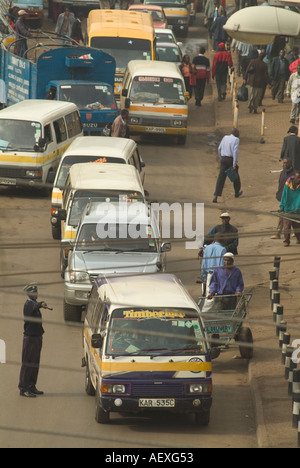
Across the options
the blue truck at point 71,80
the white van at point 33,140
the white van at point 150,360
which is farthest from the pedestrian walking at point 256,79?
the white van at point 150,360

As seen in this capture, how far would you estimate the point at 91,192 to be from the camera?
60.4 feet

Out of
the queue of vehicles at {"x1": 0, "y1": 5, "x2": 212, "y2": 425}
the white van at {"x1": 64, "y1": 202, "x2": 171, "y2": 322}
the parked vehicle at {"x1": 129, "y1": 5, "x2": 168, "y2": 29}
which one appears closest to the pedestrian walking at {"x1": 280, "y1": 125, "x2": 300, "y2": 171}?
the queue of vehicles at {"x1": 0, "y1": 5, "x2": 212, "y2": 425}

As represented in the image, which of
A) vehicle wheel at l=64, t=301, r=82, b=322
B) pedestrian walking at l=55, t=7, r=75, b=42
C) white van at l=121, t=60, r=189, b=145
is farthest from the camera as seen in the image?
pedestrian walking at l=55, t=7, r=75, b=42

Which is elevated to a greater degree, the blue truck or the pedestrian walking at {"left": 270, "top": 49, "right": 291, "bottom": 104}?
the blue truck

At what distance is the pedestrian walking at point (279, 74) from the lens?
3252 centimetres

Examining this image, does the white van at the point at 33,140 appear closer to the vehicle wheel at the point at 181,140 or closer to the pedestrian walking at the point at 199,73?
the vehicle wheel at the point at 181,140

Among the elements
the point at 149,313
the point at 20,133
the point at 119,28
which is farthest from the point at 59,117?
the point at 149,313

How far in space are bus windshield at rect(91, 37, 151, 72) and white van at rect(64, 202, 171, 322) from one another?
53.4 feet

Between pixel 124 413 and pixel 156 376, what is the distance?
1.10 m

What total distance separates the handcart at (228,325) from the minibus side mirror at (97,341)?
2.14 meters

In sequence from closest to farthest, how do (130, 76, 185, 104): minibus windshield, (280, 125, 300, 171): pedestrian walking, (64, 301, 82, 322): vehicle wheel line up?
(64, 301, 82, 322): vehicle wheel
(280, 125, 300, 171): pedestrian walking
(130, 76, 185, 104): minibus windshield

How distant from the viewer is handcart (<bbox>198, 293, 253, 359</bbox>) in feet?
47.5

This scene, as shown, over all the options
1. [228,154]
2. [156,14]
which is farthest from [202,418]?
[156,14]

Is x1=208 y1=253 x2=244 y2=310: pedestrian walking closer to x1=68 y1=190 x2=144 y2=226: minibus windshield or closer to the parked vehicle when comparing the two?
x1=68 y1=190 x2=144 y2=226: minibus windshield
